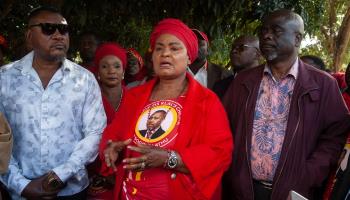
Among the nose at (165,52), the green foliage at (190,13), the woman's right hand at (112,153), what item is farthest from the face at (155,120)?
the green foliage at (190,13)

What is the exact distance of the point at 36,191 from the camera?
310 cm

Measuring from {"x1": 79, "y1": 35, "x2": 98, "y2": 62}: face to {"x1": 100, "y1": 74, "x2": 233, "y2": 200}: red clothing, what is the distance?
11.0 ft

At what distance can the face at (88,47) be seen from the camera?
628 centimetres

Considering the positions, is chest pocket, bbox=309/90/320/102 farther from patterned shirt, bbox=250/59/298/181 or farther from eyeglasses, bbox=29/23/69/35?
eyeglasses, bbox=29/23/69/35

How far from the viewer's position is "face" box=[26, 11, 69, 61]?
3.38 meters

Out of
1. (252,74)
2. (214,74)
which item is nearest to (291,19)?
(252,74)

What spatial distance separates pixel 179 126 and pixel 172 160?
0.88ft

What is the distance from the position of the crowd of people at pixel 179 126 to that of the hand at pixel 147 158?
0.07m

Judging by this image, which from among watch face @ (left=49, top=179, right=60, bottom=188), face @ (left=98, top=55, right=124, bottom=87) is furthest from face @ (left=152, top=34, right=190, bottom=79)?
face @ (left=98, top=55, right=124, bottom=87)

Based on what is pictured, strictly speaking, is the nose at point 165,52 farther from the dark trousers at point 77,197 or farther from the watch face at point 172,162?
the dark trousers at point 77,197

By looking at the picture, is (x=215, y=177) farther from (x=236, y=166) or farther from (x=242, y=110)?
(x=242, y=110)

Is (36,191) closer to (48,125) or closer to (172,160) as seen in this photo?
(48,125)

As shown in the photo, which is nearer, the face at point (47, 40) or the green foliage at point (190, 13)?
the face at point (47, 40)

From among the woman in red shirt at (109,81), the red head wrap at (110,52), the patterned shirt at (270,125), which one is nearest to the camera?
the patterned shirt at (270,125)
